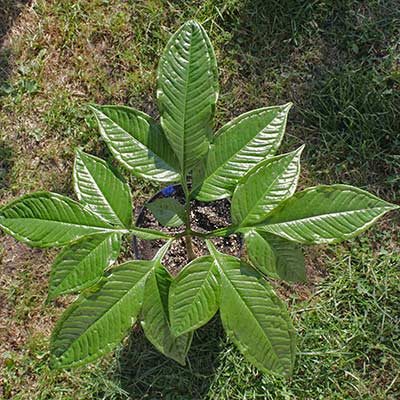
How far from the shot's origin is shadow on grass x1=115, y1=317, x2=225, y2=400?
2205 mm

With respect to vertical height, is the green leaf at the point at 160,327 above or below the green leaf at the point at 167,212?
below

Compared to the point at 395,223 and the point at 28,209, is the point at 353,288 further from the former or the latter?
the point at 28,209

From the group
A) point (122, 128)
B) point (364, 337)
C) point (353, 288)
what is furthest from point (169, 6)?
point (364, 337)

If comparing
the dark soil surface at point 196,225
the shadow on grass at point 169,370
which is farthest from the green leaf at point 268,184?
the shadow on grass at point 169,370

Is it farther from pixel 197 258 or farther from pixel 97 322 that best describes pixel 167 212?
pixel 97 322

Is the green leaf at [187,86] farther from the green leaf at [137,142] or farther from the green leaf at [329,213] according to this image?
the green leaf at [329,213]

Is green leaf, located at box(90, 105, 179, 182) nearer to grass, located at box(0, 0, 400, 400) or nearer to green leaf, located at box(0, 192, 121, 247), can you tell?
green leaf, located at box(0, 192, 121, 247)

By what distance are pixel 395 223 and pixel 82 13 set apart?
5.70 feet

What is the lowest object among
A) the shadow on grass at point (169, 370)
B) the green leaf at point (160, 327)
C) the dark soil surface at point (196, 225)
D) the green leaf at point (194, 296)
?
the shadow on grass at point (169, 370)

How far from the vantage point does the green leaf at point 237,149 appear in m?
1.52

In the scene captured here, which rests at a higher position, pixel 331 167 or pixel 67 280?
pixel 67 280

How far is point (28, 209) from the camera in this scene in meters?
1.46

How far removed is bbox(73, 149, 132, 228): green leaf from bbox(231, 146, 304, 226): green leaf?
0.97 ft

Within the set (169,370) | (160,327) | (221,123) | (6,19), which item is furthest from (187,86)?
(6,19)
